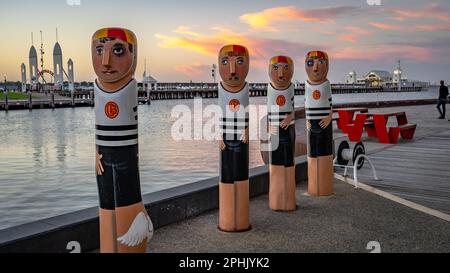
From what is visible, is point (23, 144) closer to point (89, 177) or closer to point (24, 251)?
point (89, 177)

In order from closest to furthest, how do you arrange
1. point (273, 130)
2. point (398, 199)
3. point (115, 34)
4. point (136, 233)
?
point (115, 34) → point (136, 233) → point (273, 130) → point (398, 199)

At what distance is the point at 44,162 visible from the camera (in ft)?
59.0

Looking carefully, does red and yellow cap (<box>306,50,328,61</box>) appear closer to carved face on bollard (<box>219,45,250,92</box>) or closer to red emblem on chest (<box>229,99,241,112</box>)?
carved face on bollard (<box>219,45,250,92</box>)

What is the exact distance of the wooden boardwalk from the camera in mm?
7094

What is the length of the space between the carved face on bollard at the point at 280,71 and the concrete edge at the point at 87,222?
5.67ft

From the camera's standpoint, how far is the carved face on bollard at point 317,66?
693 centimetres

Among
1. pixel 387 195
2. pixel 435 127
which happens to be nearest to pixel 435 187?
pixel 387 195

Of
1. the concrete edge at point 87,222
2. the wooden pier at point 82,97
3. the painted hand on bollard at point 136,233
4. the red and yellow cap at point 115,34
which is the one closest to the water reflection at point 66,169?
the concrete edge at point 87,222

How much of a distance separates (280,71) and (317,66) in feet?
3.00

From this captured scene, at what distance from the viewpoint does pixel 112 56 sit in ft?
13.0

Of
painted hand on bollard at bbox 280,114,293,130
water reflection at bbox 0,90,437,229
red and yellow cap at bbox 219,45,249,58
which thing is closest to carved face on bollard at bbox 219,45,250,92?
red and yellow cap at bbox 219,45,249,58

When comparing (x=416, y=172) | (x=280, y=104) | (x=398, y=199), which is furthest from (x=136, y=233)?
(x=416, y=172)

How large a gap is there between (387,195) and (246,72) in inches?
130

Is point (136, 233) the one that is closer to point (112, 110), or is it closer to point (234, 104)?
point (112, 110)
